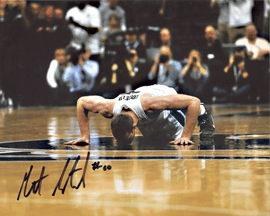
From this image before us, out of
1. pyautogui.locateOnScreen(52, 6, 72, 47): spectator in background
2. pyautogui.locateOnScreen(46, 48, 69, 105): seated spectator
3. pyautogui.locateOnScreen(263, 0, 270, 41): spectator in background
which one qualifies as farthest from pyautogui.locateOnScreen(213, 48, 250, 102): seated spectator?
pyautogui.locateOnScreen(52, 6, 72, 47): spectator in background

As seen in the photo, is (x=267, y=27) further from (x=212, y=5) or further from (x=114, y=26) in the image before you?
(x=114, y=26)

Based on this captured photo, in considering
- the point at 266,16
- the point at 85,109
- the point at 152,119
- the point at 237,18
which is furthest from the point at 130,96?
the point at 266,16

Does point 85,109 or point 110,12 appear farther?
point 110,12

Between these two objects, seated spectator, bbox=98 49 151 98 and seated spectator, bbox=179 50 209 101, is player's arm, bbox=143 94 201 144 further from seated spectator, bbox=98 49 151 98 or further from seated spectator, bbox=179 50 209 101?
seated spectator, bbox=98 49 151 98

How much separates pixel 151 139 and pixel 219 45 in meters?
10.9

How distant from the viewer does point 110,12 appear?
1688 centimetres

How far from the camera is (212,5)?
1681cm

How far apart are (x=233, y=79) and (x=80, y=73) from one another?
5.26 m

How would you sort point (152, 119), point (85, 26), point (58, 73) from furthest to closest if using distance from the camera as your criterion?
1. point (85, 26)
2. point (58, 73)
3. point (152, 119)

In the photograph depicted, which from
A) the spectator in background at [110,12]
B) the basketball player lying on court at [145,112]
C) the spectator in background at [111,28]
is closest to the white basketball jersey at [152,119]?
the basketball player lying on court at [145,112]

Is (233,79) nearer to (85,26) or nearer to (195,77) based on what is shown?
(195,77)

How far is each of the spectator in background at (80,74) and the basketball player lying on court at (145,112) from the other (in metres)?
10.5

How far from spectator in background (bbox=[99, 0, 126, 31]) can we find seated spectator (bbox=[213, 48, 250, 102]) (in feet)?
12.7

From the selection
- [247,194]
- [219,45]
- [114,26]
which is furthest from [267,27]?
[247,194]
